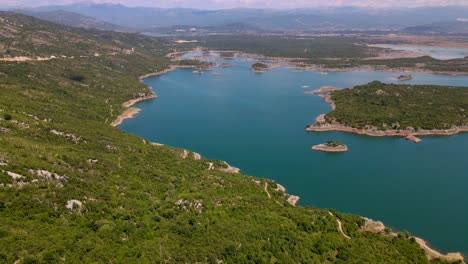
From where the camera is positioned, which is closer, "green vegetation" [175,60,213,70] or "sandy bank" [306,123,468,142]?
"sandy bank" [306,123,468,142]

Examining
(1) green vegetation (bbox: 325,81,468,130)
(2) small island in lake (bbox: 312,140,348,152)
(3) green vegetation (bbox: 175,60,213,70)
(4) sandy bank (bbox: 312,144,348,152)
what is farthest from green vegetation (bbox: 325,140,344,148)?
(3) green vegetation (bbox: 175,60,213,70)

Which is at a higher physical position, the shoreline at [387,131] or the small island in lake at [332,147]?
the shoreline at [387,131]

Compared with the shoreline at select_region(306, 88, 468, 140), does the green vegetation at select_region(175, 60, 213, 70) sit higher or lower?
higher

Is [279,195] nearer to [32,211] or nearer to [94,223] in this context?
[94,223]

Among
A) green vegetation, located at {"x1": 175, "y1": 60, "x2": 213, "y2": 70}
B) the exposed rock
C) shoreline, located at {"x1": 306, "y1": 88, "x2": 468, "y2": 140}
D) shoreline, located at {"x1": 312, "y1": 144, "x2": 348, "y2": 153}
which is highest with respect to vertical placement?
green vegetation, located at {"x1": 175, "y1": 60, "x2": 213, "y2": 70}

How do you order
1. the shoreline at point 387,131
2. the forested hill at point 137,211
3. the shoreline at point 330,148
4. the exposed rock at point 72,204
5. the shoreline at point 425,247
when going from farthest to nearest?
the shoreline at point 387,131
the shoreline at point 330,148
the shoreline at point 425,247
the exposed rock at point 72,204
the forested hill at point 137,211

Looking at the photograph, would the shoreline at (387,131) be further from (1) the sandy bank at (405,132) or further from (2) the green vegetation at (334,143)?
→ (2) the green vegetation at (334,143)

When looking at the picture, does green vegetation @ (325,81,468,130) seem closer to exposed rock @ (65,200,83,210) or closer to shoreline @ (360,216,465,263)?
shoreline @ (360,216,465,263)

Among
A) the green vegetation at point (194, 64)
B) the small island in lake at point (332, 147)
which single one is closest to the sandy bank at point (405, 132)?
the small island in lake at point (332, 147)

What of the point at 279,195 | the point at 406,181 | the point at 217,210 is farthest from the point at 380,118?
the point at 217,210
